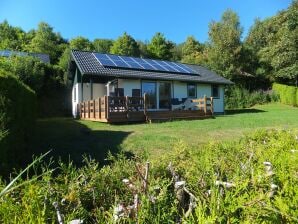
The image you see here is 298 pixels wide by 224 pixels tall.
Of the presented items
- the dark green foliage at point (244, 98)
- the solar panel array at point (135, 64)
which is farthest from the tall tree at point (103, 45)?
the solar panel array at point (135, 64)

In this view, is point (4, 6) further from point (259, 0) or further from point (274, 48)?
point (274, 48)

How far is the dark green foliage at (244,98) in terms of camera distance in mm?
29891

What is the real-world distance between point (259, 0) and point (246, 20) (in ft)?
113

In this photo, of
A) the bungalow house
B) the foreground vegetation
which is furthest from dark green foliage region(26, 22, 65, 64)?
the foreground vegetation

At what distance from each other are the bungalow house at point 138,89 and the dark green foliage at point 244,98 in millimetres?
7640

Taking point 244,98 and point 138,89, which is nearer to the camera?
point 138,89

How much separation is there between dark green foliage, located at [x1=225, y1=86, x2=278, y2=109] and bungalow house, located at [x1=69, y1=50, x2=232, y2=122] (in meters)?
7.64

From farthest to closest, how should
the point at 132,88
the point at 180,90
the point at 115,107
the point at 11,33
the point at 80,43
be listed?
the point at 80,43
the point at 11,33
the point at 180,90
the point at 132,88
the point at 115,107

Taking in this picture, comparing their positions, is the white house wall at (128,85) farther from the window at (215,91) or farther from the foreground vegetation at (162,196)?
the foreground vegetation at (162,196)

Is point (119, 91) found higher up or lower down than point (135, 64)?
lower down

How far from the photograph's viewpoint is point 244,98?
30.0m

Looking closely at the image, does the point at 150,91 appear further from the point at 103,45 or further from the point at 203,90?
the point at 103,45

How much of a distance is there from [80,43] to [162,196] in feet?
167

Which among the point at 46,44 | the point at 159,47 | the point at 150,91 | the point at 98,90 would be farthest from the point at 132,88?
the point at 159,47
